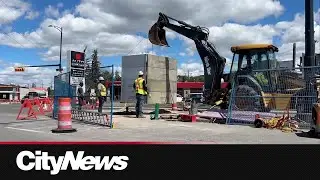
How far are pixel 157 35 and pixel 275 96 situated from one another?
921cm

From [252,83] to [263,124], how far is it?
3.08m

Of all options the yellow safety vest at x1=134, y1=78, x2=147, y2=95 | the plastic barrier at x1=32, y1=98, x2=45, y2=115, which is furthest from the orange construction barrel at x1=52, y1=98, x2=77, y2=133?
the plastic barrier at x1=32, y1=98, x2=45, y2=115

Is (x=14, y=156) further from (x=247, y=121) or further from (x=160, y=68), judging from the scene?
(x=160, y=68)

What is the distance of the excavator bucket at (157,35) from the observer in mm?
22447

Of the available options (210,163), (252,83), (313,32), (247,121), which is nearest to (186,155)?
(210,163)

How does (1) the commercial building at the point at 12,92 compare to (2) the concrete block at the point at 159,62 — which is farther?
(1) the commercial building at the point at 12,92

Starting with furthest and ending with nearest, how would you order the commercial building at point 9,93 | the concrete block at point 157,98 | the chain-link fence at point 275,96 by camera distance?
the commercial building at point 9,93 → the concrete block at point 157,98 → the chain-link fence at point 275,96

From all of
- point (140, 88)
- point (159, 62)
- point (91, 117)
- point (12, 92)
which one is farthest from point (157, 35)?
point (12, 92)

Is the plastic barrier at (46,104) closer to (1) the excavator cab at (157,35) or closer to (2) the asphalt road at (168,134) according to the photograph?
(1) the excavator cab at (157,35)

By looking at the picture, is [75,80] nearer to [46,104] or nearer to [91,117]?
[91,117]

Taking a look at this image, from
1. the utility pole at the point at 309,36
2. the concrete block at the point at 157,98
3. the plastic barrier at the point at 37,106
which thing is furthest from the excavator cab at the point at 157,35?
the concrete block at the point at 157,98

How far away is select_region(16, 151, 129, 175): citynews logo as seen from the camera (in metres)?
5.53

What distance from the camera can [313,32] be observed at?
56.3ft

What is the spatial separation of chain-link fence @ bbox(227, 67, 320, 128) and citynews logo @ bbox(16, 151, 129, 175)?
924cm
